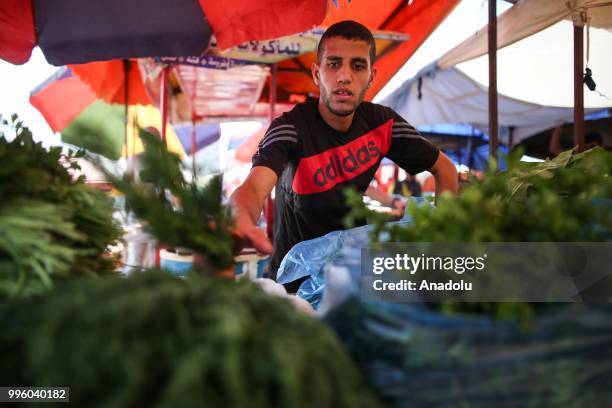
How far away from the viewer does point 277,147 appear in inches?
78.1

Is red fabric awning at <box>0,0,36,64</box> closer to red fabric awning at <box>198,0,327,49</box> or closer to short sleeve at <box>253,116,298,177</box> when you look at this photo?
red fabric awning at <box>198,0,327,49</box>

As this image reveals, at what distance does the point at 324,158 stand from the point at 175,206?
1.34 meters

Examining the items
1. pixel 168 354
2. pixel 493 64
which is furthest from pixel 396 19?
pixel 168 354

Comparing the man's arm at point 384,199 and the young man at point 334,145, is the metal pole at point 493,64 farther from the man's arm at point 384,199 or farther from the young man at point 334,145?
the man's arm at point 384,199

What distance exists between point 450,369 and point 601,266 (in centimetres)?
43

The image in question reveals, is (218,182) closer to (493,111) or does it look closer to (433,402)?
(433,402)

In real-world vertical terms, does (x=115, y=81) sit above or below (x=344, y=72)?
above

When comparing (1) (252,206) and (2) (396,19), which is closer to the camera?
(1) (252,206)

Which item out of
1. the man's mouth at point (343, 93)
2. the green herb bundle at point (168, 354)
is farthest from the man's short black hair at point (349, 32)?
the green herb bundle at point (168, 354)

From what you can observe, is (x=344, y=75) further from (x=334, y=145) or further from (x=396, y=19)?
(x=396, y=19)

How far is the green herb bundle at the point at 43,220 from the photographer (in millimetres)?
864

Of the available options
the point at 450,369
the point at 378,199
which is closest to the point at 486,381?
the point at 450,369

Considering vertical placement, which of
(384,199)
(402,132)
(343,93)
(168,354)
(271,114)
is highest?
(271,114)

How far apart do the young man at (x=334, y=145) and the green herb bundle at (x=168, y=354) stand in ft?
4.14
